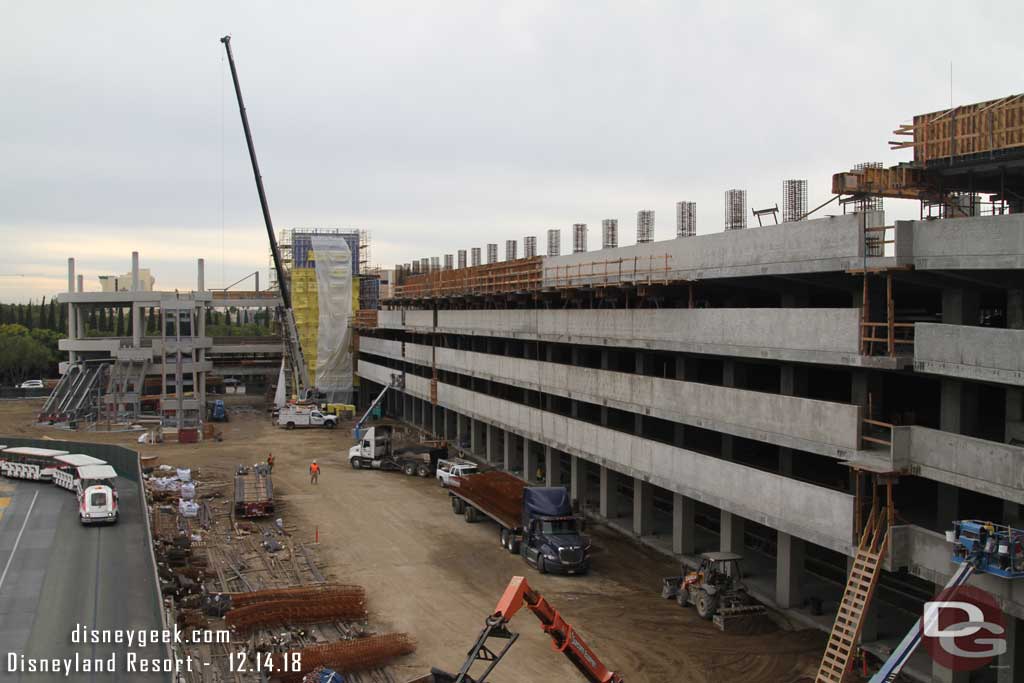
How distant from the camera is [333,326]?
278 feet

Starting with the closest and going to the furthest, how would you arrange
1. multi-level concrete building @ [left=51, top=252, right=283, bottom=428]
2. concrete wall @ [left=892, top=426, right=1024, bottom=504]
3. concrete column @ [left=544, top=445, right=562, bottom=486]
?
concrete wall @ [left=892, top=426, right=1024, bottom=504] < concrete column @ [left=544, top=445, right=562, bottom=486] < multi-level concrete building @ [left=51, top=252, right=283, bottom=428]

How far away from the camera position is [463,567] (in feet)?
103

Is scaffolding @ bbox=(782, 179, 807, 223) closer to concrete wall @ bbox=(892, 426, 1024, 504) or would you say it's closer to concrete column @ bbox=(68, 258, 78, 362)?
concrete wall @ bbox=(892, 426, 1024, 504)

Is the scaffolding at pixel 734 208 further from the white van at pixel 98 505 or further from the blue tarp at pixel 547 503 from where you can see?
the white van at pixel 98 505

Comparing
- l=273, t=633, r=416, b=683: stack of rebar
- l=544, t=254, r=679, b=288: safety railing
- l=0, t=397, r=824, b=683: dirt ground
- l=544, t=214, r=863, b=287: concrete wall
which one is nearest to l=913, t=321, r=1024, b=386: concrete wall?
l=544, t=214, r=863, b=287: concrete wall

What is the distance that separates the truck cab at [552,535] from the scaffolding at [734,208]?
439 inches

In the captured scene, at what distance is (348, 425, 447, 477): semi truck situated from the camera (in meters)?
49.5

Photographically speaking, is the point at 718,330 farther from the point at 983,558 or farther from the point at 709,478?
the point at 983,558

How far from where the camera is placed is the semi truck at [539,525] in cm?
3019

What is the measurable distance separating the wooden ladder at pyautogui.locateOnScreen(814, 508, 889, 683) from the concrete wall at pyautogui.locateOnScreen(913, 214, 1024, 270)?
5.93 m

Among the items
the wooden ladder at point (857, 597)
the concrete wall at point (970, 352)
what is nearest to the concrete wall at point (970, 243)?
the concrete wall at point (970, 352)

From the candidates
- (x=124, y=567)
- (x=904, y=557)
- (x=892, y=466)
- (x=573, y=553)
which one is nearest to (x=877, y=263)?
(x=892, y=466)

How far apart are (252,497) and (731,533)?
2176cm

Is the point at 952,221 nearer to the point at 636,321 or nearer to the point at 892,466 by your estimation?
the point at 892,466
